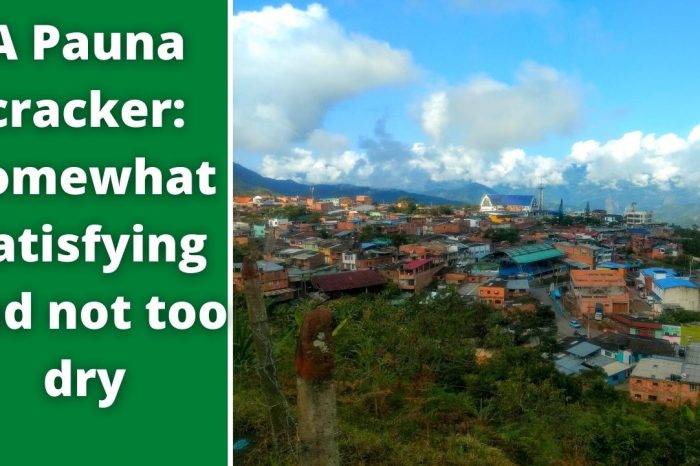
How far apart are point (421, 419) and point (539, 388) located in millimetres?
2835

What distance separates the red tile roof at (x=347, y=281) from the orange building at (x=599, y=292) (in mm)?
6506

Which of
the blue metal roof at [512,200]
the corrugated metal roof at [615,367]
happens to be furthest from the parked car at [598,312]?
the blue metal roof at [512,200]

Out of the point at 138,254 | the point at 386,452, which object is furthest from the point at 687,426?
the point at 138,254

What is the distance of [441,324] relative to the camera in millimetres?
8047

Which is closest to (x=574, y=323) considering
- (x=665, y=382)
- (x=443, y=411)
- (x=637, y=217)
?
(x=665, y=382)

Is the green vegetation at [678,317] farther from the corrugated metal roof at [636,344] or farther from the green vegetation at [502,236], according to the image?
the green vegetation at [502,236]

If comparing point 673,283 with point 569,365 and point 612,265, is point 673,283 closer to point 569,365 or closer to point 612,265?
point 612,265

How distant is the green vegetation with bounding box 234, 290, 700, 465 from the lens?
3246 mm

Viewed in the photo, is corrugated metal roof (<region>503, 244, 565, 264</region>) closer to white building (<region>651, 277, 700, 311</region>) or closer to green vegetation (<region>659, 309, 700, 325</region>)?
white building (<region>651, 277, 700, 311</region>)

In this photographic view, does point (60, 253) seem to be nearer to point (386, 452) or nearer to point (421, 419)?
point (386, 452)

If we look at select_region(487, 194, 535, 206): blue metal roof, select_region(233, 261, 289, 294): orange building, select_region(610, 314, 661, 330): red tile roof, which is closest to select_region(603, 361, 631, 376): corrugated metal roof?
select_region(610, 314, 661, 330): red tile roof

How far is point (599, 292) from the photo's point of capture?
57.0 ft

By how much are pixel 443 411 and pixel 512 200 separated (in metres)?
53.6

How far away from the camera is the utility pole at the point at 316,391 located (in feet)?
5.16
